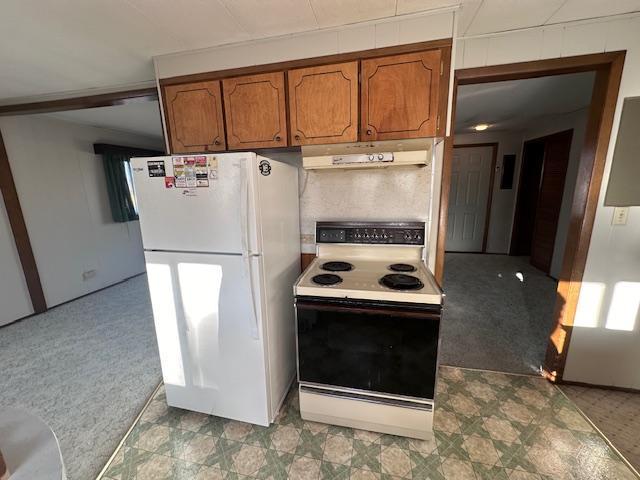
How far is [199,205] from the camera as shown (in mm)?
1395

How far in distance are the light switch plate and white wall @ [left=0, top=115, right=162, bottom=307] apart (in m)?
5.46

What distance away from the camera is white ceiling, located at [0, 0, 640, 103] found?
1303 millimetres

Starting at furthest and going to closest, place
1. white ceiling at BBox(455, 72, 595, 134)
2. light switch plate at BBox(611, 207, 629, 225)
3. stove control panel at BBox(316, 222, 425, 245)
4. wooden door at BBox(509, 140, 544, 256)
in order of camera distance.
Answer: wooden door at BBox(509, 140, 544, 256)
white ceiling at BBox(455, 72, 595, 134)
stove control panel at BBox(316, 222, 425, 245)
light switch plate at BBox(611, 207, 629, 225)

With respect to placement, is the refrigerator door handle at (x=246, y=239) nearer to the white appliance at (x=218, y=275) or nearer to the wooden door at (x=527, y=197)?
the white appliance at (x=218, y=275)

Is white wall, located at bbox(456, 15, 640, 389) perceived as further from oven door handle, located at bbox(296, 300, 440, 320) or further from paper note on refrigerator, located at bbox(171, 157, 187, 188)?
paper note on refrigerator, located at bbox(171, 157, 187, 188)

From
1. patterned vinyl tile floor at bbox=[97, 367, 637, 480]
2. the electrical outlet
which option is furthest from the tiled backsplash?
the electrical outlet

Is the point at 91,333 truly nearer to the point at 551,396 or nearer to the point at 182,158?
the point at 182,158

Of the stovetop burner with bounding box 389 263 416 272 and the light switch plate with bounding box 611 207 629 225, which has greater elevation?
the light switch plate with bounding box 611 207 629 225

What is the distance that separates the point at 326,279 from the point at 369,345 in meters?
0.43

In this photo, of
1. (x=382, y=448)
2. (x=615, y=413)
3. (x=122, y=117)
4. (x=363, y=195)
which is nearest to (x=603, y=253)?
(x=615, y=413)

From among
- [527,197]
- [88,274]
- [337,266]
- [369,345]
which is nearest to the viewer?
[369,345]

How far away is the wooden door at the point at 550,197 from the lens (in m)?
3.74

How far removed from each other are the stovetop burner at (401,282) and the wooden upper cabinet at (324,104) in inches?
33.3

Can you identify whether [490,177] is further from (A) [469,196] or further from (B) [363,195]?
(B) [363,195]
